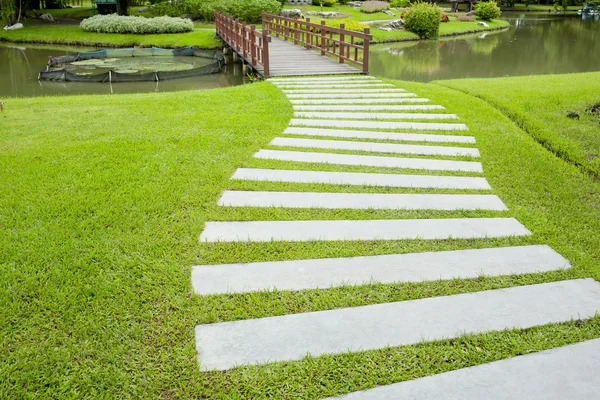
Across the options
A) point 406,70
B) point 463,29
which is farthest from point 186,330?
point 463,29

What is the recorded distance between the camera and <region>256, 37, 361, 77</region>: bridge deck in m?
11.2

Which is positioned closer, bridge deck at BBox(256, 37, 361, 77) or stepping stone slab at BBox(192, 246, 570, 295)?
stepping stone slab at BBox(192, 246, 570, 295)

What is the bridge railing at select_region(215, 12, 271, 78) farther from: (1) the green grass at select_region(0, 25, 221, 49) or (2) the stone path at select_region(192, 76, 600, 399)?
(2) the stone path at select_region(192, 76, 600, 399)

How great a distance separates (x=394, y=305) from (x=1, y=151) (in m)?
4.53

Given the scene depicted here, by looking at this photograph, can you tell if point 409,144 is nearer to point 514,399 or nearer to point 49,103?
point 514,399

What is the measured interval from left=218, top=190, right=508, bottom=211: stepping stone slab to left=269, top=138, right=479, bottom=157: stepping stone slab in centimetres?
125

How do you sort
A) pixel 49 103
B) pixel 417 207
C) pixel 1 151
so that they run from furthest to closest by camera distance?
pixel 49 103
pixel 1 151
pixel 417 207

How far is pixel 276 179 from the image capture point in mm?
4332

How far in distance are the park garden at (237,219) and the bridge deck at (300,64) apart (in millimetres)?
2103

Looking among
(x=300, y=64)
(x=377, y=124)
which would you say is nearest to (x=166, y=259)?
(x=377, y=124)

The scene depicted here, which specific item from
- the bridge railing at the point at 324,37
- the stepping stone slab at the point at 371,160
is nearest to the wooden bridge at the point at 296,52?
the bridge railing at the point at 324,37

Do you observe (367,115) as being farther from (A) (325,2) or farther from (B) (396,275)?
(A) (325,2)

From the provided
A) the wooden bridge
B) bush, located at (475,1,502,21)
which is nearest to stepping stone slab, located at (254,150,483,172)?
the wooden bridge

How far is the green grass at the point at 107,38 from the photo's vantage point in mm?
21219
